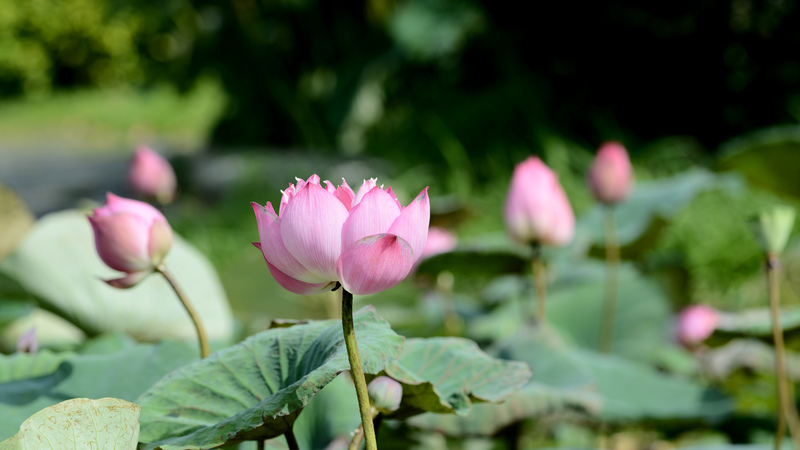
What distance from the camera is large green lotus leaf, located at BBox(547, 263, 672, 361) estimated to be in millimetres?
1121

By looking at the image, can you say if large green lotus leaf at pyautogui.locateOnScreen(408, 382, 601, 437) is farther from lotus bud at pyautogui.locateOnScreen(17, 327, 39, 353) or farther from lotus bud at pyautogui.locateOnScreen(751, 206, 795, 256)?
lotus bud at pyautogui.locateOnScreen(17, 327, 39, 353)

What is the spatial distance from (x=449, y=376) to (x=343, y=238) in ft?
0.56

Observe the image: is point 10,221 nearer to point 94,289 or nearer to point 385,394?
point 94,289

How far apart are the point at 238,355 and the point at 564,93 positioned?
3591 millimetres

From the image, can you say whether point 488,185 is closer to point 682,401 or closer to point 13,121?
point 682,401

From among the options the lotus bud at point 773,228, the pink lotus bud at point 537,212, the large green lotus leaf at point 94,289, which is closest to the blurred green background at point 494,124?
the pink lotus bud at point 537,212

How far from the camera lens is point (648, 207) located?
4.15 feet

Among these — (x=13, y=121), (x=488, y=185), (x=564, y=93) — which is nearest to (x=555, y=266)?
(x=488, y=185)

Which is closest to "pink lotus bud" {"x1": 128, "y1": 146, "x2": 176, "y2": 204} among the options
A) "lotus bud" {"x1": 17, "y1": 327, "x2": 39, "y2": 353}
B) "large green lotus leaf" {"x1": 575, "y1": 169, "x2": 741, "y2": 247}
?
"lotus bud" {"x1": 17, "y1": 327, "x2": 39, "y2": 353}

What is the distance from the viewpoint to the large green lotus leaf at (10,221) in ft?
2.50

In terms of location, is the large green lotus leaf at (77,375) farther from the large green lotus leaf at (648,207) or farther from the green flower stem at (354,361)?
the large green lotus leaf at (648,207)

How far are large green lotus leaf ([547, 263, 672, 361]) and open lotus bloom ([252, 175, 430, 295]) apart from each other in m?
0.84

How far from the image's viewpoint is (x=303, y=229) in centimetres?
31

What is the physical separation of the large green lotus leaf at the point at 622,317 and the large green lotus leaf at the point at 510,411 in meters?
0.52
